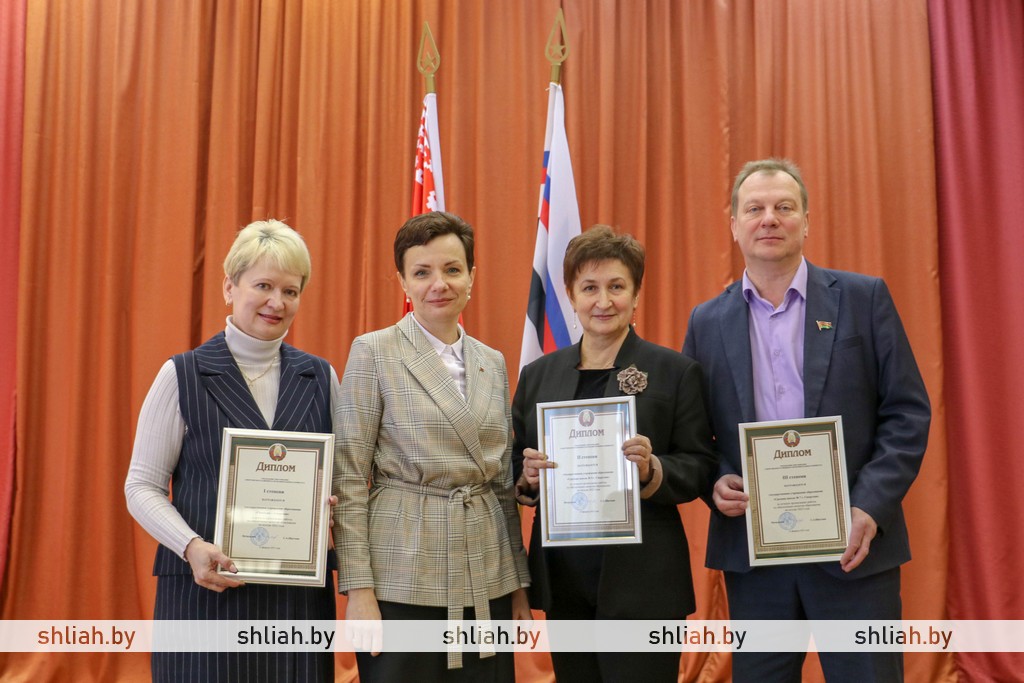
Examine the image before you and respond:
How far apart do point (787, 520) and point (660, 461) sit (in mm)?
375

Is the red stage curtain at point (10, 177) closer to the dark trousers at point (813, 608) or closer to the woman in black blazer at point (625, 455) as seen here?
the woman in black blazer at point (625, 455)

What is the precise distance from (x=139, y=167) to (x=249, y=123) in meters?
0.70

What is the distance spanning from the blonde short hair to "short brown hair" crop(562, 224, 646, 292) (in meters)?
0.79

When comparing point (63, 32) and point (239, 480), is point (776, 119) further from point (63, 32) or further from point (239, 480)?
point (63, 32)

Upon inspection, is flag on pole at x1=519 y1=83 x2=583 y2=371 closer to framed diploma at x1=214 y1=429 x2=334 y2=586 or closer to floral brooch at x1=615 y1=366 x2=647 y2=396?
floral brooch at x1=615 y1=366 x2=647 y2=396

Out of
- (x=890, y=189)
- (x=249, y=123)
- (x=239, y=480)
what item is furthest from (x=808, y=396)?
(x=249, y=123)

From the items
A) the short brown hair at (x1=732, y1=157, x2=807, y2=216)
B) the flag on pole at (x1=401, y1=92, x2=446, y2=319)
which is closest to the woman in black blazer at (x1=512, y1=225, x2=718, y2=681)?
the short brown hair at (x1=732, y1=157, x2=807, y2=216)

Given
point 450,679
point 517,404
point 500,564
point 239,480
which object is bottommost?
point 450,679

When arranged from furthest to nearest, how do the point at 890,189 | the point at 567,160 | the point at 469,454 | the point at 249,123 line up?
1. the point at 249,123
2. the point at 890,189
3. the point at 567,160
4. the point at 469,454

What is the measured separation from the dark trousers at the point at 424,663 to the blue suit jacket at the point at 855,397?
73 cm

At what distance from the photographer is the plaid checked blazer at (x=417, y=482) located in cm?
221

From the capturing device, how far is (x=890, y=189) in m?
4.80

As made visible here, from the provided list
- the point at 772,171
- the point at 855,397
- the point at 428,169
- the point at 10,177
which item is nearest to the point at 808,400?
the point at 855,397

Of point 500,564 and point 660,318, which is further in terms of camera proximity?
point 660,318
